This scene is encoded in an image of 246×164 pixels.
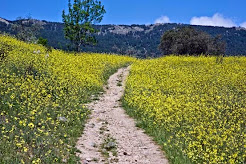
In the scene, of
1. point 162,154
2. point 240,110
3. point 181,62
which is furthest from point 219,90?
point 181,62

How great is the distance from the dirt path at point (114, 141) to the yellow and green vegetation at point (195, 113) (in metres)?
0.45

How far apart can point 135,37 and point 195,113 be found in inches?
6757

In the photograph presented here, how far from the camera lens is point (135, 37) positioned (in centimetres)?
18162

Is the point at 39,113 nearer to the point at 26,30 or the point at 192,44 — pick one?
the point at 192,44

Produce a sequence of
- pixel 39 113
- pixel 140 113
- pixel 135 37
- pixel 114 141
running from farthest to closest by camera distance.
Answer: pixel 135 37, pixel 140 113, pixel 114 141, pixel 39 113

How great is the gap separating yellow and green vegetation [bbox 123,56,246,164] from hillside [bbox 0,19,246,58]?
295 ft

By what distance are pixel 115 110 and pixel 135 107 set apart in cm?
123

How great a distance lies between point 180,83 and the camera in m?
19.5

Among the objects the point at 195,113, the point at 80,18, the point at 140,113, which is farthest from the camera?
the point at 80,18

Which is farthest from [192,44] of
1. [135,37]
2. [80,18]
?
[135,37]

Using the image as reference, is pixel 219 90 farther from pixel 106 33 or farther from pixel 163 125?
pixel 106 33

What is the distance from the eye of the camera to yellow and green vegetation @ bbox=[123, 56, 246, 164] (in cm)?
910

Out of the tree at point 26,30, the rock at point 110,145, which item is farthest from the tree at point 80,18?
the rock at point 110,145

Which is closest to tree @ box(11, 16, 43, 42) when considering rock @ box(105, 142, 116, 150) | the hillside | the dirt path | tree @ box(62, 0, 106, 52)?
tree @ box(62, 0, 106, 52)
